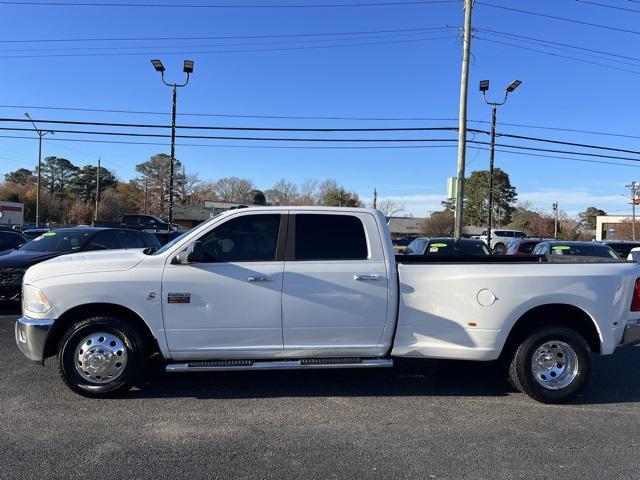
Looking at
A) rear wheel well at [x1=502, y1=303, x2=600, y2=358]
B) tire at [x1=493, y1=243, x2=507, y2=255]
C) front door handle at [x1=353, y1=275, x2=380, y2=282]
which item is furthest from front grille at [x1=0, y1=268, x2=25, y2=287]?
tire at [x1=493, y1=243, x2=507, y2=255]

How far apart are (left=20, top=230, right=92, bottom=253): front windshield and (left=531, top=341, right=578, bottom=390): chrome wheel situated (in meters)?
8.57

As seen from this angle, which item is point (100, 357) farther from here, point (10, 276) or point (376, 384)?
point (10, 276)

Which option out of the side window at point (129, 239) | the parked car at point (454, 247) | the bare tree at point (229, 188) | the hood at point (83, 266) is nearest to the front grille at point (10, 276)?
the side window at point (129, 239)

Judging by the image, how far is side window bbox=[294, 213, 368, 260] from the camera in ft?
17.1

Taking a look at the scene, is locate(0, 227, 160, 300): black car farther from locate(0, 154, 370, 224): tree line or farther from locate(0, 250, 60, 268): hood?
locate(0, 154, 370, 224): tree line

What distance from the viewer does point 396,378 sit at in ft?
19.5

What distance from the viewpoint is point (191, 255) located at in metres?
4.99

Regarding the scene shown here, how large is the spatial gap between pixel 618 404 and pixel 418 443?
247 centimetres

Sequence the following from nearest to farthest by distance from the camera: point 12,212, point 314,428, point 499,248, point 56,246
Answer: point 314,428
point 56,246
point 499,248
point 12,212

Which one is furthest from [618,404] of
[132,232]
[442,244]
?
[132,232]

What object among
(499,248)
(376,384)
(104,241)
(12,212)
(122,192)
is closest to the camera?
(376,384)

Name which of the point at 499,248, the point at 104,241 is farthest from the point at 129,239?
the point at 499,248

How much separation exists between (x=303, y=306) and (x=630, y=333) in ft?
11.2

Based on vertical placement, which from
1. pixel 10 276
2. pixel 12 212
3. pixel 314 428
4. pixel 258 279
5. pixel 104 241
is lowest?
pixel 314 428
